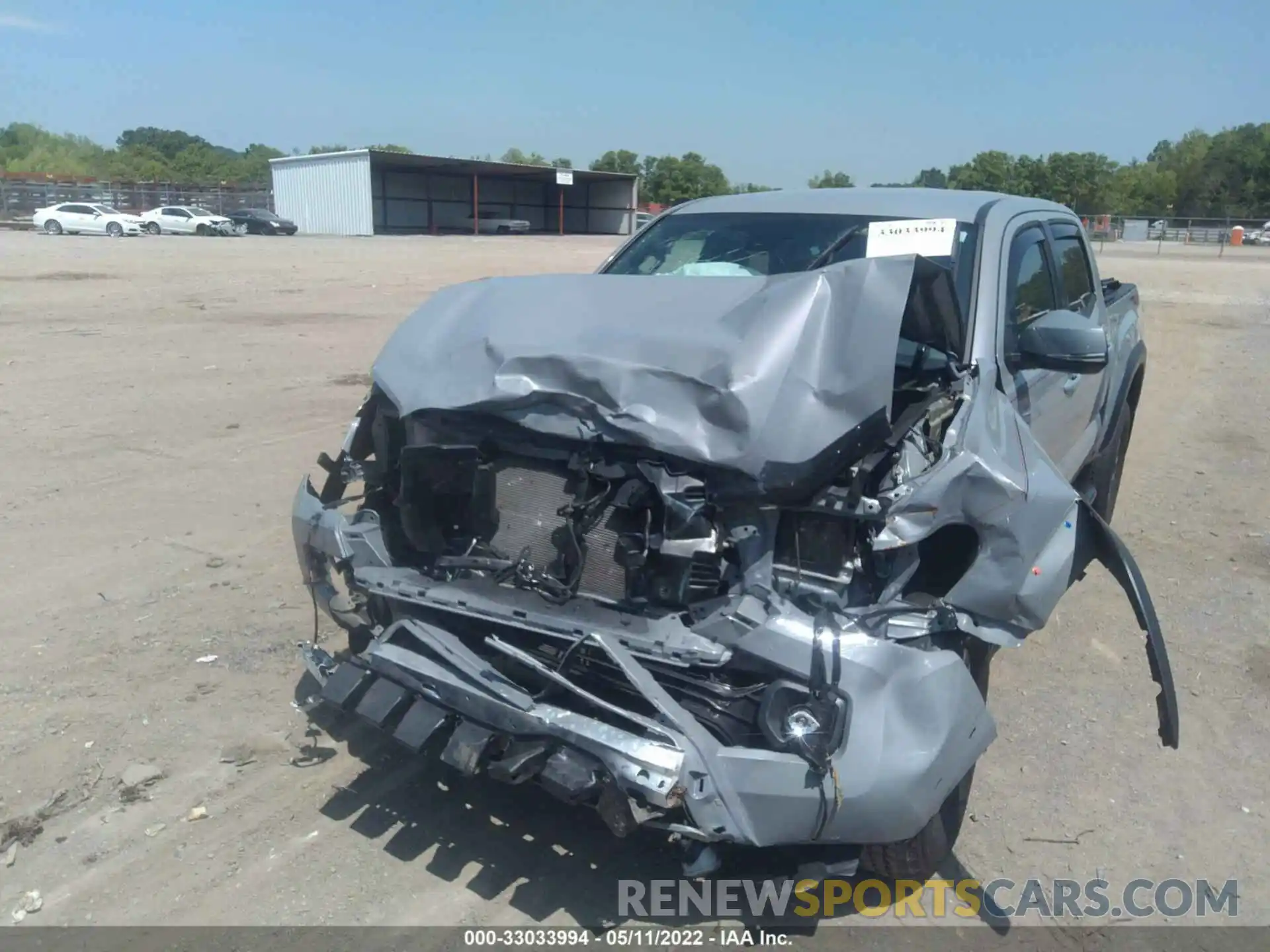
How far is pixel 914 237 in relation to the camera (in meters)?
4.04

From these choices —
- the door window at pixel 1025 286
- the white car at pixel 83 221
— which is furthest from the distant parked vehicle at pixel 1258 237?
the door window at pixel 1025 286

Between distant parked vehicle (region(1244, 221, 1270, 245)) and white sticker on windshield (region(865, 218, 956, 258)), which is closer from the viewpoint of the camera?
white sticker on windshield (region(865, 218, 956, 258))

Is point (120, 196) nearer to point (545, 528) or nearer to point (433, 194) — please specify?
point (433, 194)

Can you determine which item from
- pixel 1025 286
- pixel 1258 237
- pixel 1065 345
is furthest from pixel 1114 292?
pixel 1258 237

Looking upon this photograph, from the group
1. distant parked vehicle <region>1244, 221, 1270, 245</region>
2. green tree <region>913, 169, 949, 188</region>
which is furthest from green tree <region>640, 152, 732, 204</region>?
green tree <region>913, 169, 949, 188</region>

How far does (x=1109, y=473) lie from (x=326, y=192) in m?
47.7

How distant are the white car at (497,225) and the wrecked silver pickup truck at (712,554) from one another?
4987 cm

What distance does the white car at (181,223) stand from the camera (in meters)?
41.2

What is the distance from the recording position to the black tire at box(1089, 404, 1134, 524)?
5.84 metres

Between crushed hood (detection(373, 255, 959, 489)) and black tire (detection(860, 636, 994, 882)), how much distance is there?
77cm

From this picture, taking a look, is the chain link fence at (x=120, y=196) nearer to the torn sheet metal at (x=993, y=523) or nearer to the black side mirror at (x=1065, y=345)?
the black side mirror at (x=1065, y=345)

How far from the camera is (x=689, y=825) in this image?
2625 millimetres

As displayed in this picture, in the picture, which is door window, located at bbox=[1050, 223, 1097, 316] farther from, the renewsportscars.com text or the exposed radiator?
the exposed radiator

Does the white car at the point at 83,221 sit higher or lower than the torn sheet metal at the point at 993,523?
higher
